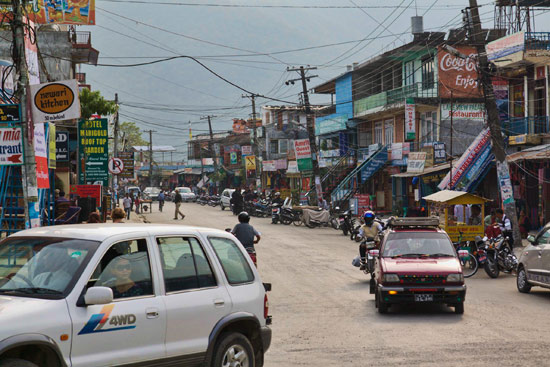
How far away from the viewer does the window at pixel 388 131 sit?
4991 cm

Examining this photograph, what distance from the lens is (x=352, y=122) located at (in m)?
54.9

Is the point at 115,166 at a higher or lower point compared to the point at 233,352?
higher

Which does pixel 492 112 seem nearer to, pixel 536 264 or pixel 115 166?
pixel 536 264

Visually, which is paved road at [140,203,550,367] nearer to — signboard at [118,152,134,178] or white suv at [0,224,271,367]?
white suv at [0,224,271,367]

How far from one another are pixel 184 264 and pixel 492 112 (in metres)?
19.4

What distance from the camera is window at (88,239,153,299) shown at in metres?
6.43

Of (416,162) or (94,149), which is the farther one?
(416,162)

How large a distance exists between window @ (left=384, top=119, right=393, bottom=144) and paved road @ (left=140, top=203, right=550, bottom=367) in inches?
1203

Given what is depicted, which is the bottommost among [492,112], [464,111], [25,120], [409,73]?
[25,120]

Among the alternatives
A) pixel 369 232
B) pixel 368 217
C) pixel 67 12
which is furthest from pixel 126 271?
pixel 67 12

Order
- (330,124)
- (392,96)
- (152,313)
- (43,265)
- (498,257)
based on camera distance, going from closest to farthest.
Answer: (43,265) < (152,313) < (498,257) < (392,96) < (330,124)

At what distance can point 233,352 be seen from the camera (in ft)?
24.7

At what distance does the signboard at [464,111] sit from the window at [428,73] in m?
2.05

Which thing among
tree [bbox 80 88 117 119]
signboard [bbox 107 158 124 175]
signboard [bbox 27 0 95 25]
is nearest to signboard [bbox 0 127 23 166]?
signboard [bbox 107 158 124 175]
